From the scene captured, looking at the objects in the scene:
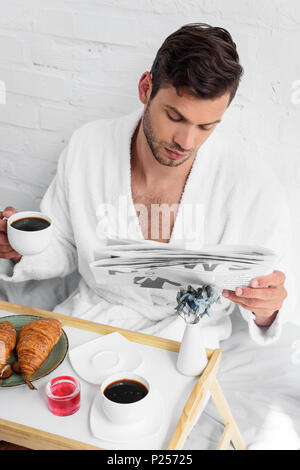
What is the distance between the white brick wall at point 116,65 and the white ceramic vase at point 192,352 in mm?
741

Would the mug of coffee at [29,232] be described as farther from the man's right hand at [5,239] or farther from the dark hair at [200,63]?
the dark hair at [200,63]

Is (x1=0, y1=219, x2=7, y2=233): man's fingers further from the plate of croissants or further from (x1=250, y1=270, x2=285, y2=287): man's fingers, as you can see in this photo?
(x1=250, y1=270, x2=285, y2=287): man's fingers

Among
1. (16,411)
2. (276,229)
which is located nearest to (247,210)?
(276,229)

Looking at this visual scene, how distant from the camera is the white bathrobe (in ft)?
5.08

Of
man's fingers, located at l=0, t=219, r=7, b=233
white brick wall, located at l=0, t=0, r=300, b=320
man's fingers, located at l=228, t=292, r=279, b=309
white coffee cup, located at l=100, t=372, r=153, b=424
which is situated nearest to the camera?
white coffee cup, located at l=100, t=372, r=153, b=424

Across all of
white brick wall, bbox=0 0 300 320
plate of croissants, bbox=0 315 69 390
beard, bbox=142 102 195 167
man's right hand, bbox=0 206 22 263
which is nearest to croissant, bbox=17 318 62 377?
plate of croissants, bbox=0 315 69 390

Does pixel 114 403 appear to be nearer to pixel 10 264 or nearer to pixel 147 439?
pixel 147 439

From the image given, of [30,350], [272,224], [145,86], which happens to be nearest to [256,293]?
[272,224]

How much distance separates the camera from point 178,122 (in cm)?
142

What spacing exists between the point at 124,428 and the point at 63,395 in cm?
16

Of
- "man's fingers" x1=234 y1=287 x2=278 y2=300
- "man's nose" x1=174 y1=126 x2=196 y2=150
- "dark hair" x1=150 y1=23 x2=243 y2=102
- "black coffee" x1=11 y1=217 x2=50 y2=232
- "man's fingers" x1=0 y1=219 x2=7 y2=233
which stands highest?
"dark hair" x1=150 y1=23 x2=243 y2=102

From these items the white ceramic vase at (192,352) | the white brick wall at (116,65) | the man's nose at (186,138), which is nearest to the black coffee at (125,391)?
the white ceramic vase at (192,352)

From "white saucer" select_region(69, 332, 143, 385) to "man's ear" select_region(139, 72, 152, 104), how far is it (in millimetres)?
678

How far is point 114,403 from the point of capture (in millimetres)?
1071
